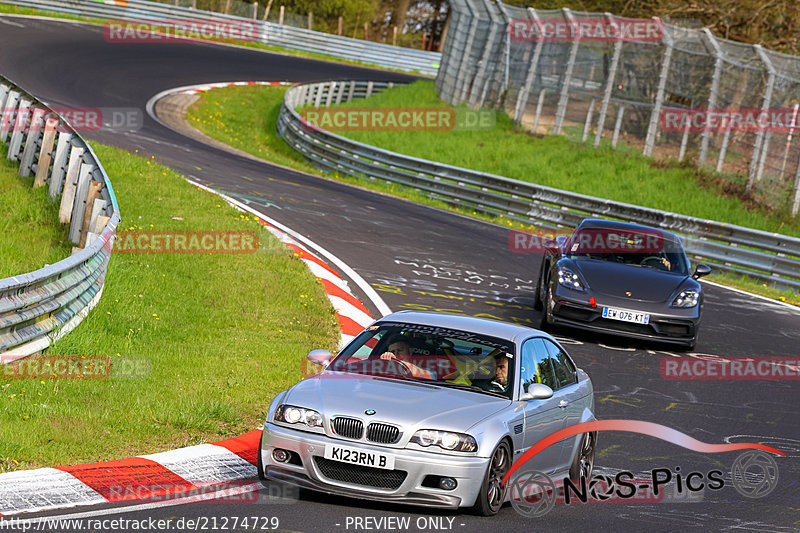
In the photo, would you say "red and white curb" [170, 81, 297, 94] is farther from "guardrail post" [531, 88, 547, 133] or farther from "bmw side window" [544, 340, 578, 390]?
"bmw side window" [544, 340, 578, 390]

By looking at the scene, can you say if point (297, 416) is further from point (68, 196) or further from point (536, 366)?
point (68, 196)

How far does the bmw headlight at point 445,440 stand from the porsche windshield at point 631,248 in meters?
8.18

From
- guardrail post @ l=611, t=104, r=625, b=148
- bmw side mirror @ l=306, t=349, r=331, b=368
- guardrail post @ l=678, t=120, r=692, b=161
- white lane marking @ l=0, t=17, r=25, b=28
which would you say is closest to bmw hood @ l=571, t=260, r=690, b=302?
bmw side mirror @ l=306, t=349, r=331, b=368

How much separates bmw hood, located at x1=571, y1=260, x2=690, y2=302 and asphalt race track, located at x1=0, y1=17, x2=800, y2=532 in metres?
0.72

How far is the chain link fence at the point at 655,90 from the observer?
25438 millimetres

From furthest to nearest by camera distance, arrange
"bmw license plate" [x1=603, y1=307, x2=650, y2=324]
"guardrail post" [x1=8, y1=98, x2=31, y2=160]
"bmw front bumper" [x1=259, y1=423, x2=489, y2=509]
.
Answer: "guardrail post" [x1=8, y1=98, x2=31, y2=160], "bmw license plate" [x1=603, y1=307, x2=650, y2=324], "bmw front bumper" [x1=259, y1=423, x2=489, y2=509]

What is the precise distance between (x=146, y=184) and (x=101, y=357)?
7980mm

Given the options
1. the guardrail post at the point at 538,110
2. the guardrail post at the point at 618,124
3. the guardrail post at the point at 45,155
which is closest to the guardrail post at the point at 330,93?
the guardrail post at the point at 538,110

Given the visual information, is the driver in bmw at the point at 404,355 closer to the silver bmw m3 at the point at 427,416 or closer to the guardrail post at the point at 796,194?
the silver bmw m3 at the point at 427,416

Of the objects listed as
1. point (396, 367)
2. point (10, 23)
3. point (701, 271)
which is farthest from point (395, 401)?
point (10, 23)

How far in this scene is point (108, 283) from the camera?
1179 centimetres

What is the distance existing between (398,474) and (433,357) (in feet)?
4.60

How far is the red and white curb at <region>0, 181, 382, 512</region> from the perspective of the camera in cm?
632

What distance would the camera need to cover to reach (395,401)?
23.0 ft
